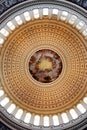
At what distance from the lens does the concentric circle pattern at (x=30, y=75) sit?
27219 millimetres

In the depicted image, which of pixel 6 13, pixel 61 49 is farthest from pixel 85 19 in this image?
pixel 61 49

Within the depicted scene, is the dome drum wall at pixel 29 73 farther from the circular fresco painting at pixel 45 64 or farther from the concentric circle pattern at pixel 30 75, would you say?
the circular fresco painting at pixel 45 64

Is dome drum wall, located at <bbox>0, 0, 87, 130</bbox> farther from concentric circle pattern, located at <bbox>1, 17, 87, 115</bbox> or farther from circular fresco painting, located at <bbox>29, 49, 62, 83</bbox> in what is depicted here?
circular fresco painting, located at <bbox>29, 49, 62, 83</bbox>

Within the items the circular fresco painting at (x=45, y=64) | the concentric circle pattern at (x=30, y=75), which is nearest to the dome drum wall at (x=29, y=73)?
the concentric circle pattern at (x=30, y=75)

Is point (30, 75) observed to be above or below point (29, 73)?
below

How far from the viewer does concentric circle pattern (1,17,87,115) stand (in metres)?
27.2

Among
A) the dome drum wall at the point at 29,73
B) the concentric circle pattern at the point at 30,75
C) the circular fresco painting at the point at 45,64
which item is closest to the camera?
the dome drum wall at the point at 29,73

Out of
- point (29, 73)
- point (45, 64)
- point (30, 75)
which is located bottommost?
point (30, 75)

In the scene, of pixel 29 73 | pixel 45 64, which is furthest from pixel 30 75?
pixel 45 64

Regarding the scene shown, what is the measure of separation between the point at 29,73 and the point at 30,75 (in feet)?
0.67

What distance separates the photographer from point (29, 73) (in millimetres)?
28672

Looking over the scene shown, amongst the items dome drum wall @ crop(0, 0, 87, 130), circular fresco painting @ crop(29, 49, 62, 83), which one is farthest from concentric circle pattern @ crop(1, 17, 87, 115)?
circular fresco painting @ crop(29, 49, 62, 83)

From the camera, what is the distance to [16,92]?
92.1 feet

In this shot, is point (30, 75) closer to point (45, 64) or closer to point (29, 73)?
point (29, 73)
